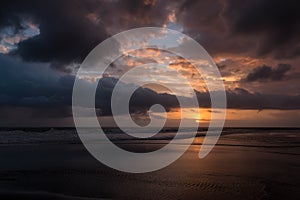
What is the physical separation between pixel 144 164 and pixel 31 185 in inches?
282

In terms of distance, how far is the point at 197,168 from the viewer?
17.6m

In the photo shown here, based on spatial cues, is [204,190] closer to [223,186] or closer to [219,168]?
[223,186]

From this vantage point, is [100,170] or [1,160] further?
[1,160]

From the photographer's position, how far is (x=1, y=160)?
2033 centimetres

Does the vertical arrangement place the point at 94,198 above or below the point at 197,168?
below

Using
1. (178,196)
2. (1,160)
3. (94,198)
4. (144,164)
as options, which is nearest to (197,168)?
(144,164)

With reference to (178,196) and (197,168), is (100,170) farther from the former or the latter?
(178,196)

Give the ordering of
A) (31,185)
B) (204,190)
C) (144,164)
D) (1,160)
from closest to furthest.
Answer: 1. (204,190)
2. (31,185)
3. (144,164)
4. (1,160)

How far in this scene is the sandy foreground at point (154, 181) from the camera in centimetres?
1155

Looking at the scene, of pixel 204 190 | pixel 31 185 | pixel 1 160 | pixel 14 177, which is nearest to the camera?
pixel 204 190

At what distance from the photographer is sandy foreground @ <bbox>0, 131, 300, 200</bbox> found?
1155cm

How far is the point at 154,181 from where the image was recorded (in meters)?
13.8

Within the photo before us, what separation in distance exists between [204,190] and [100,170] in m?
6.55

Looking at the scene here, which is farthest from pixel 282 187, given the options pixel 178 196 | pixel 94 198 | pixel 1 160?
pixel 1 160
